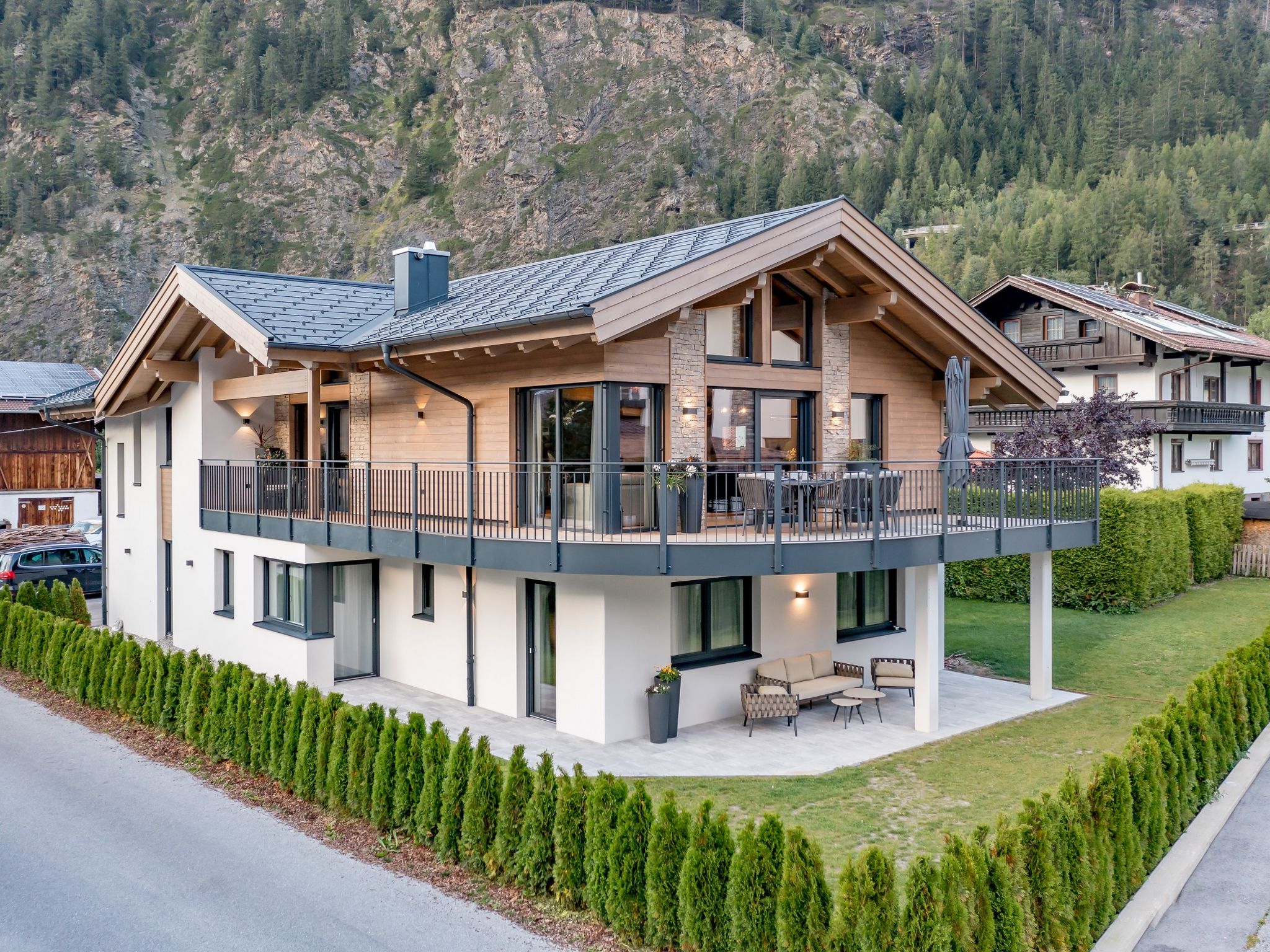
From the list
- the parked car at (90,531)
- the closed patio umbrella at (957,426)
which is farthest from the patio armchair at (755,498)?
the parked car at (90,531)

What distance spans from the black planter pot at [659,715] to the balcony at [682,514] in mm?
2110

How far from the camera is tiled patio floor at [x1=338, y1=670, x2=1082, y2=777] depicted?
12336mm

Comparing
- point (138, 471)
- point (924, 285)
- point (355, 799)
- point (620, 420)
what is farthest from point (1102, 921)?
point (138, 471)

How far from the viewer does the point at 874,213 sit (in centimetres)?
9725

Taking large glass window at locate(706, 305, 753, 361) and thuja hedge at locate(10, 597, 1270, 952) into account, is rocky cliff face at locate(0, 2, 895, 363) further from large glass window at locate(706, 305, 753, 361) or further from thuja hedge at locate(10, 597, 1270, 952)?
thuja hedge at locate(10, 597, 1270, 952)

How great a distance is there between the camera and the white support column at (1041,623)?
15.6 m

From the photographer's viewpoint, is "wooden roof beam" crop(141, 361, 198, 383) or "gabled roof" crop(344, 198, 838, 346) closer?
"gabled roof" crop(344, 198, 838, 346)

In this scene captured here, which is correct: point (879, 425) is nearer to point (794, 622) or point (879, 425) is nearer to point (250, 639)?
point (794, 622)

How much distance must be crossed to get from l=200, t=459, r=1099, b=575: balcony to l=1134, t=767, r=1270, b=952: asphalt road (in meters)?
4.30

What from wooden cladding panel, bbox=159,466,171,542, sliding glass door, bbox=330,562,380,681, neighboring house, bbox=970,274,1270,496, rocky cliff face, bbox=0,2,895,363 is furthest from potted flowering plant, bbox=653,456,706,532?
rocky cliff face, bbox=0,2,895,363

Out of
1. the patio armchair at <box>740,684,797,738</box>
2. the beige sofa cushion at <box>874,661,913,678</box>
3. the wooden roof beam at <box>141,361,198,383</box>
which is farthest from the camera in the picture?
the wooden roof beam at <box>141,361,198,383</box>

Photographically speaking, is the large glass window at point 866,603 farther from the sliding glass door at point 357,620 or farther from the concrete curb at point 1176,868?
the sliding glass door at point 357,620

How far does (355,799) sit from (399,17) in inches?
5117

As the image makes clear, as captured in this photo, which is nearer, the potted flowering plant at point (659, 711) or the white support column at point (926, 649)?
the potted flowering plant at point (659, 711)
